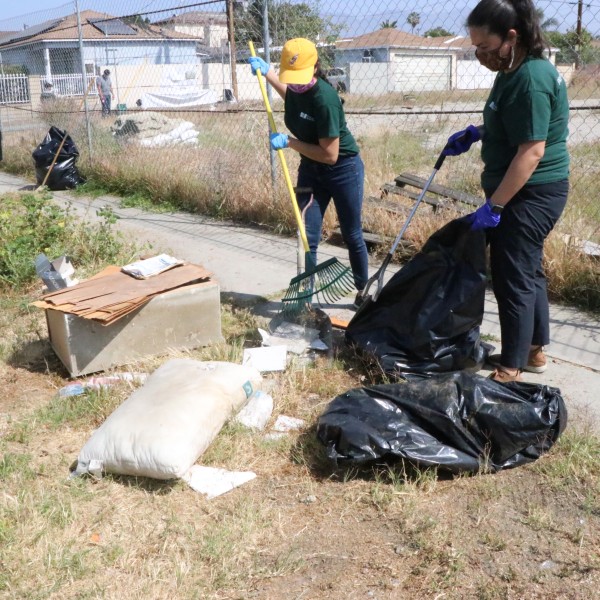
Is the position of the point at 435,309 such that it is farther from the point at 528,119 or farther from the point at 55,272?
the point at 55,272

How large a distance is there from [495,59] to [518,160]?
468 mm

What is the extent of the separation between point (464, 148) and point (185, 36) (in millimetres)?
6598

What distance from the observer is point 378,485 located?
2.85m

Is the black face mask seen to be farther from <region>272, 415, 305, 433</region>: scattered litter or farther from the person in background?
the person in background

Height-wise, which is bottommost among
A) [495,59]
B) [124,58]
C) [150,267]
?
[150,267]

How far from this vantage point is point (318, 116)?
401 centimetres

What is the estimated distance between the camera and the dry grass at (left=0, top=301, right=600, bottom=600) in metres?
2.35

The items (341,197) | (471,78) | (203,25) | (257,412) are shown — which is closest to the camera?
(257,412)

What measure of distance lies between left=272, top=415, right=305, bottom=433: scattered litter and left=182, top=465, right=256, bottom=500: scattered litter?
39 centimetres

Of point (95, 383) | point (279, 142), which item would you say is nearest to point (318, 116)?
point (279, 142)

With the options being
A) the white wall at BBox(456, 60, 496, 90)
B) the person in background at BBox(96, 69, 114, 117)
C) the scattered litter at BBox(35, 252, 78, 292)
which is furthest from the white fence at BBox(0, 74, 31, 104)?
the scattered litter at BBox(35, 252, 78, 292)

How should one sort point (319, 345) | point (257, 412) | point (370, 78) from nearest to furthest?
1. point (257, 412)
2. point (319, 345)
3. point (370, 78)

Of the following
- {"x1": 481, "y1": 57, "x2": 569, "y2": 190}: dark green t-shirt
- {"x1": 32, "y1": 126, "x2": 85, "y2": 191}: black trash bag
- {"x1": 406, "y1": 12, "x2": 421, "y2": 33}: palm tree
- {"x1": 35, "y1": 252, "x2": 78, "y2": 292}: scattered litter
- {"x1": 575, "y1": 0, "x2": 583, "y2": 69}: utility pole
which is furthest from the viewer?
{"x1": 32, "y1": 126, "x2": 85, "y2": 191}: black trash bag

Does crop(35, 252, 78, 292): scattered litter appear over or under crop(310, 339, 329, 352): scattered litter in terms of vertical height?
over
